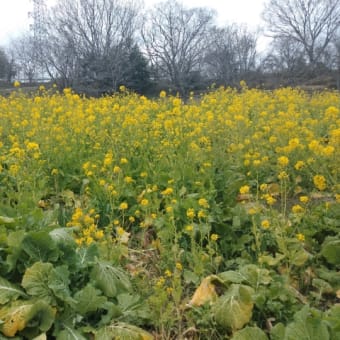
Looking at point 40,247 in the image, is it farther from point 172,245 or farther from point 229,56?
point 229,56

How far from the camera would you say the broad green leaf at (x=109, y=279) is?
2.41 metres

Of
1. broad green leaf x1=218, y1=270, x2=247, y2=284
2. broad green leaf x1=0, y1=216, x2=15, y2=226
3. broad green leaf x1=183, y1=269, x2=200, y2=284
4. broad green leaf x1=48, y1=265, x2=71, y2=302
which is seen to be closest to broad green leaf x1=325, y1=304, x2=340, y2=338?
broad green leaf x1=218, y1=270, x2=247, y2=284

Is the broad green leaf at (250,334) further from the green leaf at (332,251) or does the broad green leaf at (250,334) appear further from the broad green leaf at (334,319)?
the green leaf at (332,251)

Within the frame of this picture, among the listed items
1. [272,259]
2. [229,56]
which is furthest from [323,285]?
[229,56]

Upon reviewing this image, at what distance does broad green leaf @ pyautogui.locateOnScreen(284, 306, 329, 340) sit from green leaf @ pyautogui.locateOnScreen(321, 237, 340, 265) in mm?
921

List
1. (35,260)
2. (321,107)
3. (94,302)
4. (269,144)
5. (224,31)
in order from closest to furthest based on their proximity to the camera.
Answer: (94,302)
(35,260)
(269,144)
(321,107)
(224,31)

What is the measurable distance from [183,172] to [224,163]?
18.9 inches

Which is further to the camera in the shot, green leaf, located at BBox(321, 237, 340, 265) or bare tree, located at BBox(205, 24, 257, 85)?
bare tree, located at BBox(205, 24, 257, 85)

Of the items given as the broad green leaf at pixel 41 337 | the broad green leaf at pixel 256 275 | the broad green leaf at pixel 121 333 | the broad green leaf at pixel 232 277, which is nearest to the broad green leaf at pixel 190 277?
the broad green leaf at pixel 232 277

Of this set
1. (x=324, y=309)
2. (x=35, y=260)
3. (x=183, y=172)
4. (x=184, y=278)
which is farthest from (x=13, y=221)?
(x=324, y=309)

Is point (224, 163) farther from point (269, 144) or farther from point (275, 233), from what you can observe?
point (275, 233)

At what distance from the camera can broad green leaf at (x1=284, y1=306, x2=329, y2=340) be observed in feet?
6.27

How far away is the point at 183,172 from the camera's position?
12.8 feet

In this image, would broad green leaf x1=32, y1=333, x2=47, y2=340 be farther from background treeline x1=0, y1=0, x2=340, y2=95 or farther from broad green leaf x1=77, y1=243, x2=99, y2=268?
background treeline x1=0, y1=0, x2=340, y2=95
